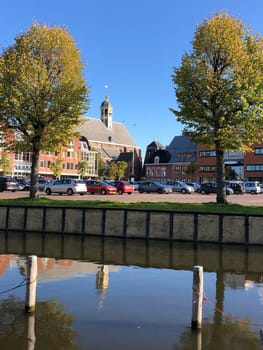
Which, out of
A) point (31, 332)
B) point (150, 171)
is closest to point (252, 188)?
point (31, 332)

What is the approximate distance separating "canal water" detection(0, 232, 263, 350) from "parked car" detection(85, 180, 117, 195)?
27.3 meters

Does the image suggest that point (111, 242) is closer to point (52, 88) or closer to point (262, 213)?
point (262, 213)

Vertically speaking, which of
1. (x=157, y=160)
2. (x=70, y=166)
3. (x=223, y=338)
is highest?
(x=157, y=160)

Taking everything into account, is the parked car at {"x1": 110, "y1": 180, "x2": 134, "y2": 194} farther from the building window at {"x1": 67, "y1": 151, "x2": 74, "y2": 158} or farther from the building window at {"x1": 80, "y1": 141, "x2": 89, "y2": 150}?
the building window at {"x1": 80, "y1": 141, "x2": 89, "y2": 150}

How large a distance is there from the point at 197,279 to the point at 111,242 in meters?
14.3

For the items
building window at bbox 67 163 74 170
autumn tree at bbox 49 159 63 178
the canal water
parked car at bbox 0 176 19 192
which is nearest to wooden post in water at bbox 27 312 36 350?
the canal water

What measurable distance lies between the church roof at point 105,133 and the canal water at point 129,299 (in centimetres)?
11142

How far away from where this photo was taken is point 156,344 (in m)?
8.71

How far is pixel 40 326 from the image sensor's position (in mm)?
9625

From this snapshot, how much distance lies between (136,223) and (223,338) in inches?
599

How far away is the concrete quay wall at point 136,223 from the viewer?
22.5m

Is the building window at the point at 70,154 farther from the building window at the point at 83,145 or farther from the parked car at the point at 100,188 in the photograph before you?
the parked car at the point at 100,188

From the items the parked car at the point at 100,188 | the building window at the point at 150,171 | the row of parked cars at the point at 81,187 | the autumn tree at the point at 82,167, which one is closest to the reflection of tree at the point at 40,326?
the row of parked cars at the point at 81,187

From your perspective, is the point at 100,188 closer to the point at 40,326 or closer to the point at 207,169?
the point at 40,326
